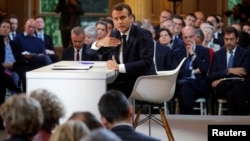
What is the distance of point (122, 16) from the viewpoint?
234 inches

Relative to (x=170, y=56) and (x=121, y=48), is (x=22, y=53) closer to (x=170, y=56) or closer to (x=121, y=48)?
(x=170, y=56)

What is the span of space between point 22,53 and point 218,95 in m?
2.84

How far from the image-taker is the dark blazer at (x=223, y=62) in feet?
26.8

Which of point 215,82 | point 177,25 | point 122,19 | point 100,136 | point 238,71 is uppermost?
point 122,19

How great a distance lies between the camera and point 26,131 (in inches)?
131

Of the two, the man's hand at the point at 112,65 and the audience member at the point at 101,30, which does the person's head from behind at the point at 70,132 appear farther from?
the audience member at the point at 101,30

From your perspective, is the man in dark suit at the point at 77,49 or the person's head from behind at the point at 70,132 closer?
the person's head from behind at the point at 70,132

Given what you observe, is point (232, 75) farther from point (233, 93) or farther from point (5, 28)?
point (5, 28)

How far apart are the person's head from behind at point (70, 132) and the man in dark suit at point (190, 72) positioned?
5.26 metres

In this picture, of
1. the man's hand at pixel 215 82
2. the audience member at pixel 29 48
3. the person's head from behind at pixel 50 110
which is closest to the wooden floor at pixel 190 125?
the man's hand at pixel 215 82

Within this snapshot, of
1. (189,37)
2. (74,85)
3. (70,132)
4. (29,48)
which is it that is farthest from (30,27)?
(70,132)

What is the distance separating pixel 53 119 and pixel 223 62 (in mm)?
4885

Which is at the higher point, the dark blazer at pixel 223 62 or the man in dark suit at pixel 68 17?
the man in dark suit at pixel 68 17

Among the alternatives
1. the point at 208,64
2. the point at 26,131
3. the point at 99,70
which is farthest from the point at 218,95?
the point at 26,131
